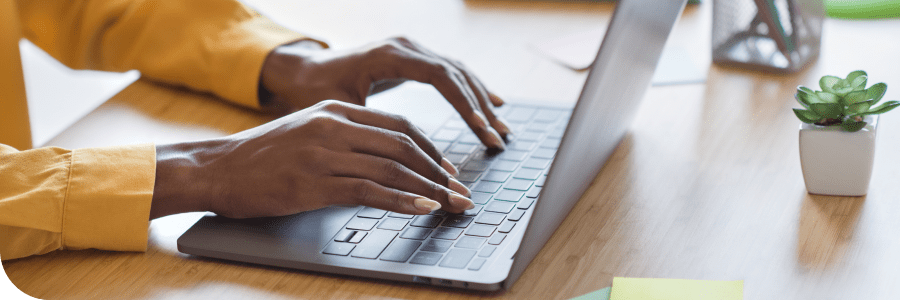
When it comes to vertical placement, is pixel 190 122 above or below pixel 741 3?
below

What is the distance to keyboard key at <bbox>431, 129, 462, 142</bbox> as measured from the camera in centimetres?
89

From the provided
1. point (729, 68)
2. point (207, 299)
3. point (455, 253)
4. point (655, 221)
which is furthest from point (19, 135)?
point (729, 68)

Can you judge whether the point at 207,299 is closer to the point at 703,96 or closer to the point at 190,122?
the point at 190,122

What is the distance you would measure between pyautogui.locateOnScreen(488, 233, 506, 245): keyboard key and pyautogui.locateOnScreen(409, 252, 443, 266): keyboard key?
0.15 feet

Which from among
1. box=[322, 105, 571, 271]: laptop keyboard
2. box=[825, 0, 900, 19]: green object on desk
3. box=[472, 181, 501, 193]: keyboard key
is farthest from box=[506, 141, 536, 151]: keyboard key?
box=[825, 0, 900, 19]: green object on desk

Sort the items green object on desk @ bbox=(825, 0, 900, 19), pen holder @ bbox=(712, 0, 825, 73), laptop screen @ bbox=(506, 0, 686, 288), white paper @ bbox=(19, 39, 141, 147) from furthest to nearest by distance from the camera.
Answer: white paper @ bbox=(19, 39, 141, 147), green object on desk @ bbox=(825, 0, 900, 19), pen holder @ bbox=(712, 0, 825, 73), laptop screen @ bbox=(506, 0, 686, 288)

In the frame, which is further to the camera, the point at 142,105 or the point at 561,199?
the point at 142,105

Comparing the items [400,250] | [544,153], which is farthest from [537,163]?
[400,250]

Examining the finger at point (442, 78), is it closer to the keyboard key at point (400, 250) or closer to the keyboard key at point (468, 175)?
the keyboard key at point (468, 175)

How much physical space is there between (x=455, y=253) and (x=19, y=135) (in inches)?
27.6

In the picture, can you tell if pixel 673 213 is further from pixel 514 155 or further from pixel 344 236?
pixel 344 236

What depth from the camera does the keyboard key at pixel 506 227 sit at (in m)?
0.64

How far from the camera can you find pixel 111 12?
1.10 metres

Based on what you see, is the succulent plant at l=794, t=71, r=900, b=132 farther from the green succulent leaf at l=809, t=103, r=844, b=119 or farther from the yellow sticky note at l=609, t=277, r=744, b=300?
the yellow sticky note at l=609, t=277, r=744, b=300
